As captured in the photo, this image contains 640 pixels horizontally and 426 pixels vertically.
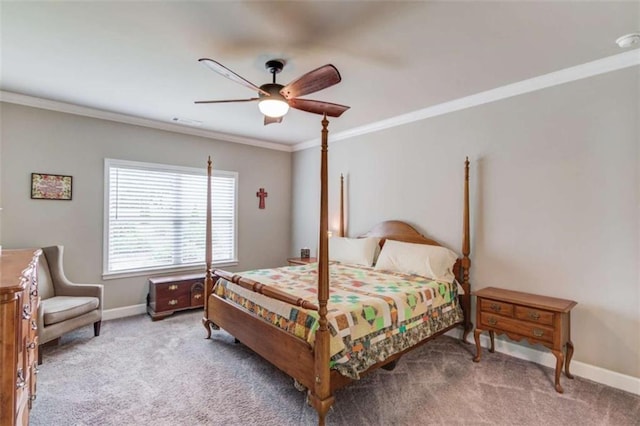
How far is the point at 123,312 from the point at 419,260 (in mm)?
3856

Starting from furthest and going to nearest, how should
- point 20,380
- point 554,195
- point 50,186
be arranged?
point 50,186
point 554,195
point 20,380

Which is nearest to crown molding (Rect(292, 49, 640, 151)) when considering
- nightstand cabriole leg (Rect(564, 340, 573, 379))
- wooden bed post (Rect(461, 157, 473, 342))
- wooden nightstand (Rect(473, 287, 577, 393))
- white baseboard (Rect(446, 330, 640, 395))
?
wooden bed post (Rect(461, 157, 473, 342))

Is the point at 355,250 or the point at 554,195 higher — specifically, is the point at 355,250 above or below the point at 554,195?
below

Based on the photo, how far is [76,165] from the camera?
387 centimetres

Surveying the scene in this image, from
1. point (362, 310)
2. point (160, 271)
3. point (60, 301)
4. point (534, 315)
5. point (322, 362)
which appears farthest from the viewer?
point (160, 271)

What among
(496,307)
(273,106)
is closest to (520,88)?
(496,307)

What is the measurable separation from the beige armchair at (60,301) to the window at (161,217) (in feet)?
1.76

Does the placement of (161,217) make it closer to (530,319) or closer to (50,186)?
(50,186)

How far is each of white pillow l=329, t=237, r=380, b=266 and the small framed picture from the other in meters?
3.39

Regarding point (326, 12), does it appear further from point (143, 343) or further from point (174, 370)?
point (143, 343)

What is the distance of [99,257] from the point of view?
159 inches

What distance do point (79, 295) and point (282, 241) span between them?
310cm

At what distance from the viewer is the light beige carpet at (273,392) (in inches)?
85.4

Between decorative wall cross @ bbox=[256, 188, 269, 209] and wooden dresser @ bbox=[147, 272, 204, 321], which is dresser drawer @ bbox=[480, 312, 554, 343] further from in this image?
decorative wall cross @ bbox=[256, 188, 269, 209]
